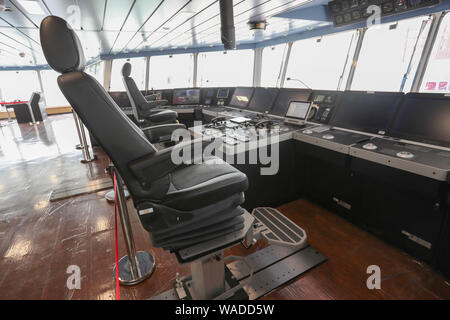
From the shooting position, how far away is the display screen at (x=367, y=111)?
1.94 m

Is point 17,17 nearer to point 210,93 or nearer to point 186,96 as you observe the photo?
point 186,96

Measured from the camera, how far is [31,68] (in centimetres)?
1042

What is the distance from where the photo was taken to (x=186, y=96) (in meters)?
5.05

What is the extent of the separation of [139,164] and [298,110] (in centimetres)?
207

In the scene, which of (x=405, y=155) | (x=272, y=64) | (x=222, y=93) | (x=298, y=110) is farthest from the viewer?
(x=272, y=64)

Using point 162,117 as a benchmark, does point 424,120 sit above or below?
above

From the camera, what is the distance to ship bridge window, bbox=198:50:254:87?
6.88m

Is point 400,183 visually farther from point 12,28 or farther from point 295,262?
point 12,28

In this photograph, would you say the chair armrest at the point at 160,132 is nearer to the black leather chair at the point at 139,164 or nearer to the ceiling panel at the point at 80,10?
the black leather chair at the point at 139,164

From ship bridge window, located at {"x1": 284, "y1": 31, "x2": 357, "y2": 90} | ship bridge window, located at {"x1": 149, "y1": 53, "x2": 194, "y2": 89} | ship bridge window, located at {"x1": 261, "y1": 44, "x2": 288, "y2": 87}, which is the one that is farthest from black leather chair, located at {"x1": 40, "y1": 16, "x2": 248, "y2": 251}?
ship bridge window, located at {"x1": 149, "y1": 53, "x2": 194, "y2": 89}

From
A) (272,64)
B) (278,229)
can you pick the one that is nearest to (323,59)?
(272,64)

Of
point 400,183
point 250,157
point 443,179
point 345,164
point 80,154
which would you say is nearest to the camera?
point 443,179

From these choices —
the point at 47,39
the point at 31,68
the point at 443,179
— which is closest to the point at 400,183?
the point at 443,179

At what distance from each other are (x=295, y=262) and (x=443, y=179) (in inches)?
41.9
